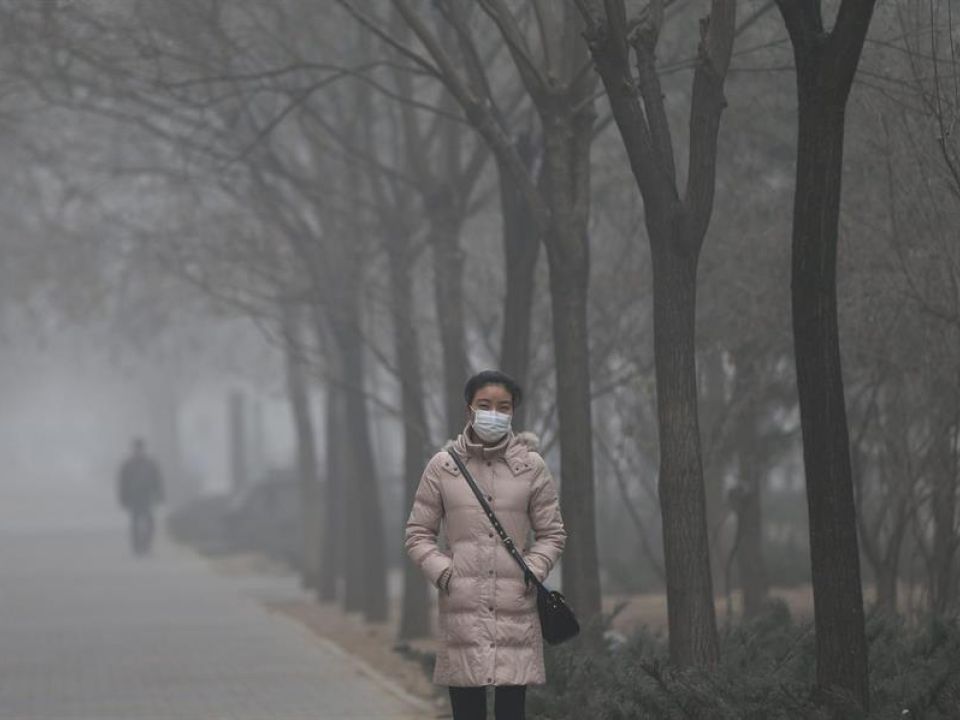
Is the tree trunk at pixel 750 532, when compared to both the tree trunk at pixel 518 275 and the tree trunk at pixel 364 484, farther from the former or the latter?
the tree trunk at pixel 364 484

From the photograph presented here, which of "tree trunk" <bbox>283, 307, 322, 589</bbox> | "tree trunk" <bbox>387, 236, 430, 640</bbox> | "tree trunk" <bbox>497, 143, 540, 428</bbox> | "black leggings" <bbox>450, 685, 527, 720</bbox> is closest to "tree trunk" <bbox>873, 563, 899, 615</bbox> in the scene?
"tree trunk" <bbox>497, 143, 540, 428</bbox>

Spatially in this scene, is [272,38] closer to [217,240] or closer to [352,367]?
[352,367]

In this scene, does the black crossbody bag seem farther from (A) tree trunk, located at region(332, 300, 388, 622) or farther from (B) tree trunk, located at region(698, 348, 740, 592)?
(A) tree trunk, located at region(332, 300, 388, 622)

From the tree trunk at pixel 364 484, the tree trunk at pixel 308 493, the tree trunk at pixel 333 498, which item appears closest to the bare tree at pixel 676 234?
the tree trunk at pixel 364 484

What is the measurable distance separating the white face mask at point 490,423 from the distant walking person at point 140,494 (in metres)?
30.1

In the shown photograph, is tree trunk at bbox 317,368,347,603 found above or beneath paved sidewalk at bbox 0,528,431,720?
above

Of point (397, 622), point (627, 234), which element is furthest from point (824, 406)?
point (397, 622)

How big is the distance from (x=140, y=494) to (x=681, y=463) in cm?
2879

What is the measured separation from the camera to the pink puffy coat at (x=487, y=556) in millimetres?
7988

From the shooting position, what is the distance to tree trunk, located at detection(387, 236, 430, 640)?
18.5 meters

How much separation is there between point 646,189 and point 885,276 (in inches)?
107

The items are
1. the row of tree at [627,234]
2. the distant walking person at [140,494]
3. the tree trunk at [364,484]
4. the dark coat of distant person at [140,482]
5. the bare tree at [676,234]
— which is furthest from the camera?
the dark coat of distant person at [140,482]

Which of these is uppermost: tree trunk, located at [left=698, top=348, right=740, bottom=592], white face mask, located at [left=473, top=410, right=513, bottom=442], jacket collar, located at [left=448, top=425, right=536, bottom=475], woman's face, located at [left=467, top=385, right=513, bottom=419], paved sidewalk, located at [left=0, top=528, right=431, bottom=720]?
tree trunk, located at [left=698, top=348, right=740, bottom=592]

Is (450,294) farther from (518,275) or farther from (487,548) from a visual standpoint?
(487,548)
